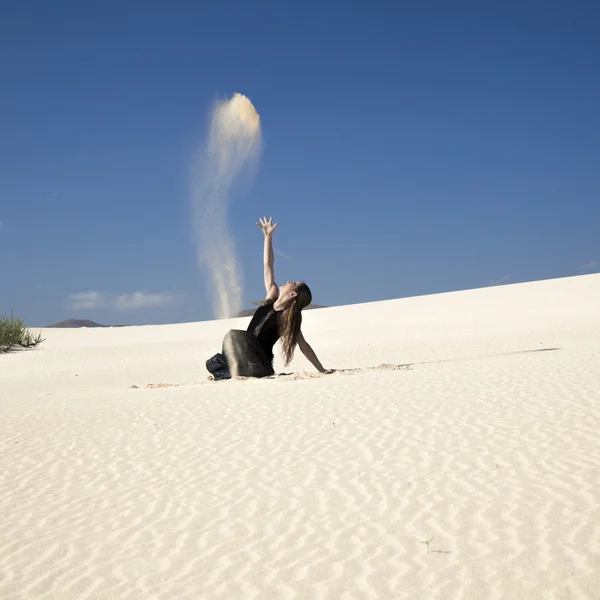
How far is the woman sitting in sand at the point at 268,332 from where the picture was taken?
11.5 m

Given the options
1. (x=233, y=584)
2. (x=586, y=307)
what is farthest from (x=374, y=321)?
(x=233, y=584)

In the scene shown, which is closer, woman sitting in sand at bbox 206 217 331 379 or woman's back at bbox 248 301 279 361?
woman sitting in sand at bbox 206 217 331 379

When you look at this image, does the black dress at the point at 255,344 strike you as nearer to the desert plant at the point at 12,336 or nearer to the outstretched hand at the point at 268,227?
the outstretched hand at the point at 268,227

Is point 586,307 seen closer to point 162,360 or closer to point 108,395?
point 162,360

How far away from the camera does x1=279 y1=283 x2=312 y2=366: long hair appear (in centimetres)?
1146

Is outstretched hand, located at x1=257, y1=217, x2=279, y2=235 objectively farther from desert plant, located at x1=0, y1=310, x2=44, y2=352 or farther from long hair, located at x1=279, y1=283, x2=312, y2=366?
desert plant, located at x1=0, y1=310, x2=44, y2=352

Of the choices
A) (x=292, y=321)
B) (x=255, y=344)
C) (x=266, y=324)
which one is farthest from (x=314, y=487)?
(x=255, y=344)

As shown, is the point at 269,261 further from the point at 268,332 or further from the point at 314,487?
the point at 314,487

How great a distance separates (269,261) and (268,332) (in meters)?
1.41

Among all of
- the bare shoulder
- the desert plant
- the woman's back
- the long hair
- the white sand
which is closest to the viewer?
the white sand

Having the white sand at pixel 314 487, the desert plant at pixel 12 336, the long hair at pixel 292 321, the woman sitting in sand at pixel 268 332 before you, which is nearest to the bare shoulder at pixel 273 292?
the woman sitting in sand at pixel 268 332

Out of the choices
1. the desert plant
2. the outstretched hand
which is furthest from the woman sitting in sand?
the desert plant

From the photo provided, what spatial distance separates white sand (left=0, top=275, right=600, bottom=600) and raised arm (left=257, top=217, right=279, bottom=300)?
1.75 meters

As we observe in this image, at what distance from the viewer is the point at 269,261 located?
11562 millimetres
